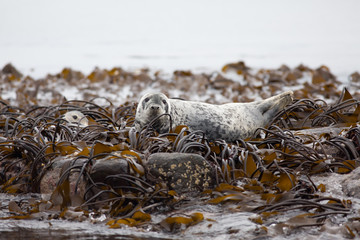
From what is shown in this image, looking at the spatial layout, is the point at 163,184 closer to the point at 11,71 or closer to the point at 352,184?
the point at 352,184

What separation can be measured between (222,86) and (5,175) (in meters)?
5.76

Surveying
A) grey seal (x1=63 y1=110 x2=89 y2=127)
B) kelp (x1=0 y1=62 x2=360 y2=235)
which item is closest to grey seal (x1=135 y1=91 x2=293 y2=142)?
kelp (x1=0 y1=62 x2=360 y2=235)

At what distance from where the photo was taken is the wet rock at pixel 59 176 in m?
3.47

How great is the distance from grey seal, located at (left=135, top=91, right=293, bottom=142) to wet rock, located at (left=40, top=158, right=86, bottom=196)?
0.91 meters

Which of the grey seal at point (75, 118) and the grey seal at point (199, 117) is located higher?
the grey seal at point (199, 117)

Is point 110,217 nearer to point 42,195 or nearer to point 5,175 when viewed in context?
point 42,195

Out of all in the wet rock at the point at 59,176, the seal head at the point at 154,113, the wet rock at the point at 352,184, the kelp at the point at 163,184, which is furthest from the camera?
the seal head at the point at 154,113

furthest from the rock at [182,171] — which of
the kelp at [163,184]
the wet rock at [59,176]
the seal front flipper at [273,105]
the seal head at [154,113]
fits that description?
the seal front flipper at [273,105]

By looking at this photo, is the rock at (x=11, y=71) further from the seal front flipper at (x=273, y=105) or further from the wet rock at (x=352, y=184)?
the wet rock at (x=352, y=184)

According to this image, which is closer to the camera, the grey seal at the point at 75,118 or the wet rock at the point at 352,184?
the wet rock at the point at 352,184

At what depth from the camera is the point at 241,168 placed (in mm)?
3787

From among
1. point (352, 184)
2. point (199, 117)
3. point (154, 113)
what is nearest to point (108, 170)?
point (154, 113)

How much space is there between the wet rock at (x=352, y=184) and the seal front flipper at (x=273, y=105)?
166 centimetres

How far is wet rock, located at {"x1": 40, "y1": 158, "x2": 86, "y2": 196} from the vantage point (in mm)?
3466
